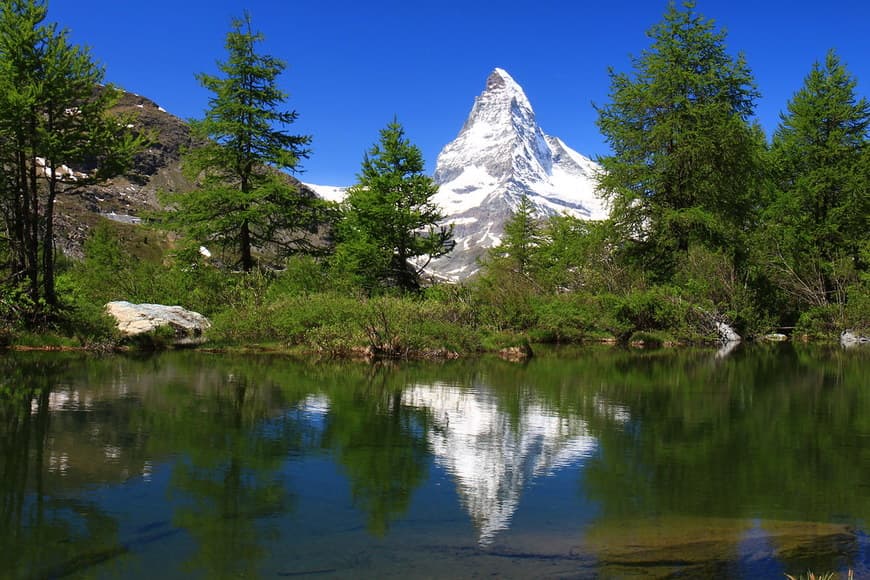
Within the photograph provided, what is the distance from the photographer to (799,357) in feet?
79.9

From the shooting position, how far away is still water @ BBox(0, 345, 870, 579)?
5227 millimetres

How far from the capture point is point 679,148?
3247 centimetres

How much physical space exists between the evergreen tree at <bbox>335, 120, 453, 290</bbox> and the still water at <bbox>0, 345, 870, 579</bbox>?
1813 centimetres

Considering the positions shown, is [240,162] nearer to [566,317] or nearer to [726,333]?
[566,317]

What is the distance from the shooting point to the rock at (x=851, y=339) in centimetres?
3249

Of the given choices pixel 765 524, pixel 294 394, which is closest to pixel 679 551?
pixel 765 524

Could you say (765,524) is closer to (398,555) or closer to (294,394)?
(398,555)

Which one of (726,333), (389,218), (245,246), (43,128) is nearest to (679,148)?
(726,333)

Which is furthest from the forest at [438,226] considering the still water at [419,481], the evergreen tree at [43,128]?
the still water at [419,481]

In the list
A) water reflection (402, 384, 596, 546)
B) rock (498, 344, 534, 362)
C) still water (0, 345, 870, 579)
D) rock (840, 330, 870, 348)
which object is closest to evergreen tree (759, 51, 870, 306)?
rock (840, 330, 870, 348)

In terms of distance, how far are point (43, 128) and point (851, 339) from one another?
33.9 metres

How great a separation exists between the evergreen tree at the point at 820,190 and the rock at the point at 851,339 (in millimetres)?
2953

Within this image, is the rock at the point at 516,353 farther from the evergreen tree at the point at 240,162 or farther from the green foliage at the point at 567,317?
the evergreen tree at the point at 240,162

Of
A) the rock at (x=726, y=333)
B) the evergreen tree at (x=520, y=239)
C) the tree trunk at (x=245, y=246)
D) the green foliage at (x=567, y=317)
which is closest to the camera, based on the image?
the green foliage at (x=567, y=317)
